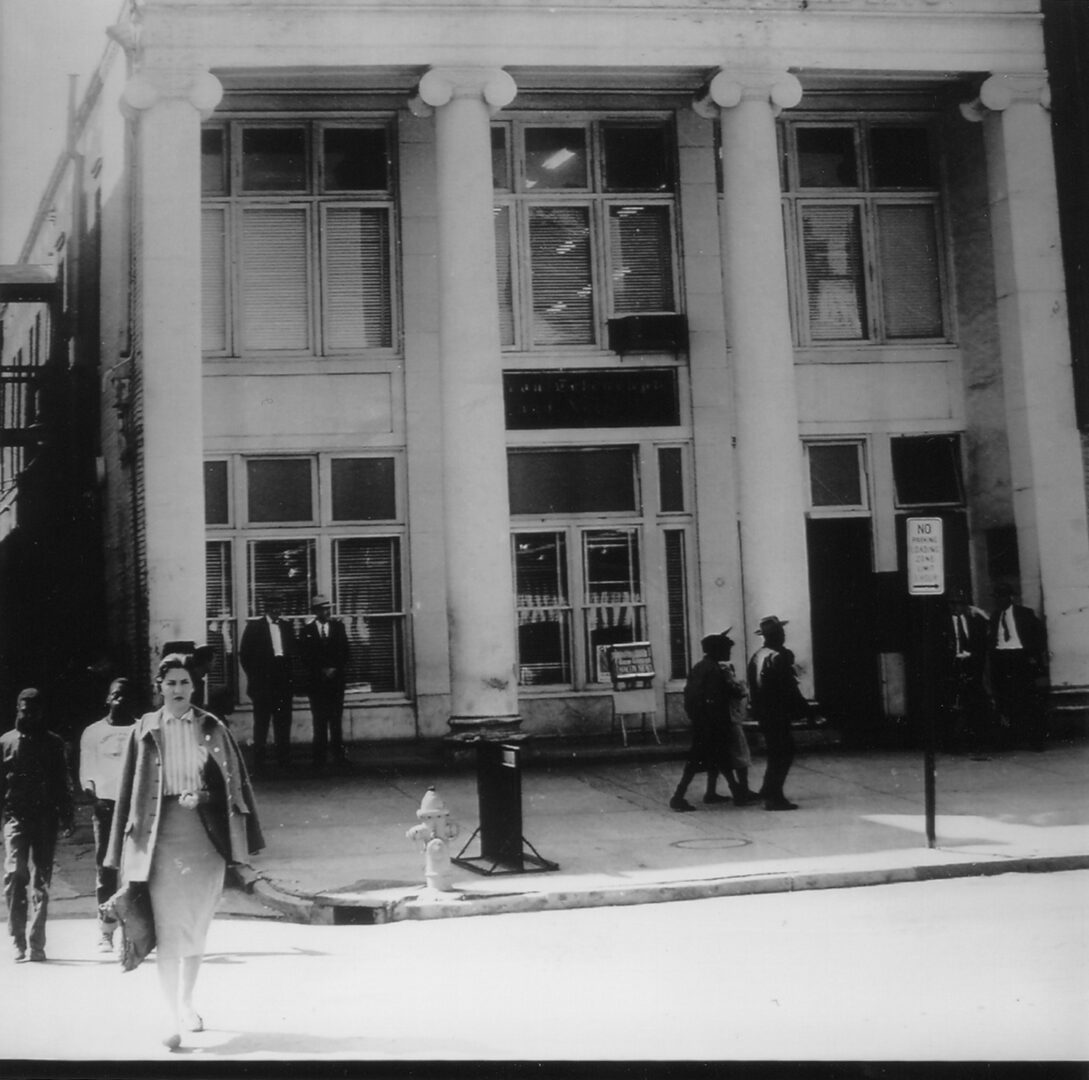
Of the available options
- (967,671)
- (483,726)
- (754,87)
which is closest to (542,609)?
(483,726)

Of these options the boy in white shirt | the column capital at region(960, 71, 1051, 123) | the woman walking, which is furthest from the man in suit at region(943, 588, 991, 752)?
the woman walking

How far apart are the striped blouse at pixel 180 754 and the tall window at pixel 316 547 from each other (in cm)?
1103

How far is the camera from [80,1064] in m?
6.86

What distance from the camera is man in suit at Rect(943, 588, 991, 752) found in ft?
54.7

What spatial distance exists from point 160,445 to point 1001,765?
33.4ft

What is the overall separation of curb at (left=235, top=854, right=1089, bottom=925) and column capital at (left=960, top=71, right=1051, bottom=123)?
10900mm

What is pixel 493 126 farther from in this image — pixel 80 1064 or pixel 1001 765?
pixel 80 1064

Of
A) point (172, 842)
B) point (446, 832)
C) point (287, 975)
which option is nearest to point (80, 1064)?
point (172, 842)

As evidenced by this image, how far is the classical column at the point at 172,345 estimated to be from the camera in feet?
50.8

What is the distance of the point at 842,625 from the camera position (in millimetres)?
19297

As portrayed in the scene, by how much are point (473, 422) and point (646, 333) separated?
3.68m

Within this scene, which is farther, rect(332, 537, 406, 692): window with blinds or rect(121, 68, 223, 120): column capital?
rect(332, 537, 406, 692): window with blinds

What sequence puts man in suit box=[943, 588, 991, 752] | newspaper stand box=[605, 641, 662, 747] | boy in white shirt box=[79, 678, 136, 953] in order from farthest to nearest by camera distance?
newspaper stand box=[605, 641, 662, 747] → man in suit box=[943, 588, 991, 752] → boy in white shirt box=[79, 678, 136, 953]

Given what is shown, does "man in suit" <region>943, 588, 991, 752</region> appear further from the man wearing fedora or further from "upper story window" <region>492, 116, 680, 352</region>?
"upper story window" <region>492, 116, 680, 352</region>
